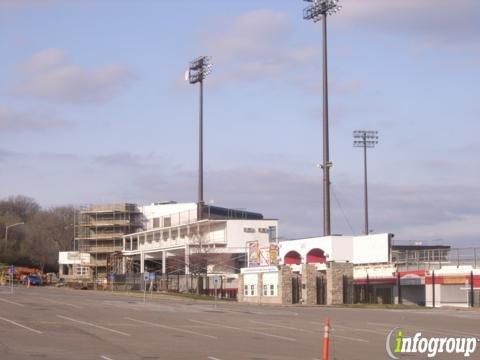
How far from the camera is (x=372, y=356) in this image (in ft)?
70.9

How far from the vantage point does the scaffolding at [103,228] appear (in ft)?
478

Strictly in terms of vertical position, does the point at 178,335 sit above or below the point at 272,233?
below

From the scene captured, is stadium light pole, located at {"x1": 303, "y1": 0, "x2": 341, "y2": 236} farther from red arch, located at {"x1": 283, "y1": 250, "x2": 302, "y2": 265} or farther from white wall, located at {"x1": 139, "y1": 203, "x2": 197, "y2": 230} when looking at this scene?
white wall, located at {"x1": 139, "y1": 203, "x2": 197, "y2": 230}

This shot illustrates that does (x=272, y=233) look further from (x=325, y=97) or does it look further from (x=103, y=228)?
(x=103, y=228)

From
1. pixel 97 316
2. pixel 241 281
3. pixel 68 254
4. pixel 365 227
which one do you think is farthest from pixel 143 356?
pixel 68 254

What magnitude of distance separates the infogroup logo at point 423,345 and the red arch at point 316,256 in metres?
48.3

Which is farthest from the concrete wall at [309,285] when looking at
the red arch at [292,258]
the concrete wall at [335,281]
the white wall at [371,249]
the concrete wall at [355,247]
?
the red arch at [292,258]

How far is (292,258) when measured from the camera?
74438 millimetres

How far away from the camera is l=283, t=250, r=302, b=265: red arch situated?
7362 cm

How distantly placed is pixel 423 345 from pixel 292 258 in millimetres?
55056

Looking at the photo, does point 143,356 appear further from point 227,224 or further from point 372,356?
point 227,224

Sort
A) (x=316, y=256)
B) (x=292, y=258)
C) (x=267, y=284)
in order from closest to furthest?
(x=267, y=284) → (x=316, y=256) → (x=292, y=258)

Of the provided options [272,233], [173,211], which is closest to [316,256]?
[272,233]

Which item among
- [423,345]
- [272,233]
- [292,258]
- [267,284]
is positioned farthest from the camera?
[272,233]
